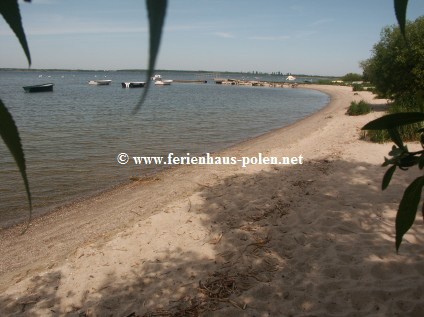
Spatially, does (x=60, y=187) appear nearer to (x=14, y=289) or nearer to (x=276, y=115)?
(x=14, y=289)

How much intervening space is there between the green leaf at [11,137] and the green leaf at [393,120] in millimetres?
629

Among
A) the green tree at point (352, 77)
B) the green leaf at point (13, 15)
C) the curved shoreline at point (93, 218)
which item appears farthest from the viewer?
the green tree at point (352, 77)

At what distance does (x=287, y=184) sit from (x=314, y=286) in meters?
4.40

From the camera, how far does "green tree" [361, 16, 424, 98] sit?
60.7 ft

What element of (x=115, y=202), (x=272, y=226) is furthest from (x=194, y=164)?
(x=272, y=226)

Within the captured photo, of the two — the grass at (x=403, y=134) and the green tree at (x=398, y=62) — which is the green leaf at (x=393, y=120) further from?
the green tree at (x=398, y=62)

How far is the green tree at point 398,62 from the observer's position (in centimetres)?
1850

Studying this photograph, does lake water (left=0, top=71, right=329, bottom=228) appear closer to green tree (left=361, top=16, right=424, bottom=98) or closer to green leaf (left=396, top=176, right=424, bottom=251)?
green leaf (left=396, top=176, right=424, bottom=251)

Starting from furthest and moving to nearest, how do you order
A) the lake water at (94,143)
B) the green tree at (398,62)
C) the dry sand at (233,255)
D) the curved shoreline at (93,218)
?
the green tree at (398,62), the lake water at (94,143), the curved shoreline at (93,218), the dry sand at (233,255)

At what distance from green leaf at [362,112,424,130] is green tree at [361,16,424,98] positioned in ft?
66.2

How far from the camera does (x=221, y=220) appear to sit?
22.8ft

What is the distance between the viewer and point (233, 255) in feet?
18.1

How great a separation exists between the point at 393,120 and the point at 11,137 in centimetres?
70

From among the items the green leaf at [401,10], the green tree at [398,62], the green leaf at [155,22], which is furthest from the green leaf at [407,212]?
the green tree at [398,62]
